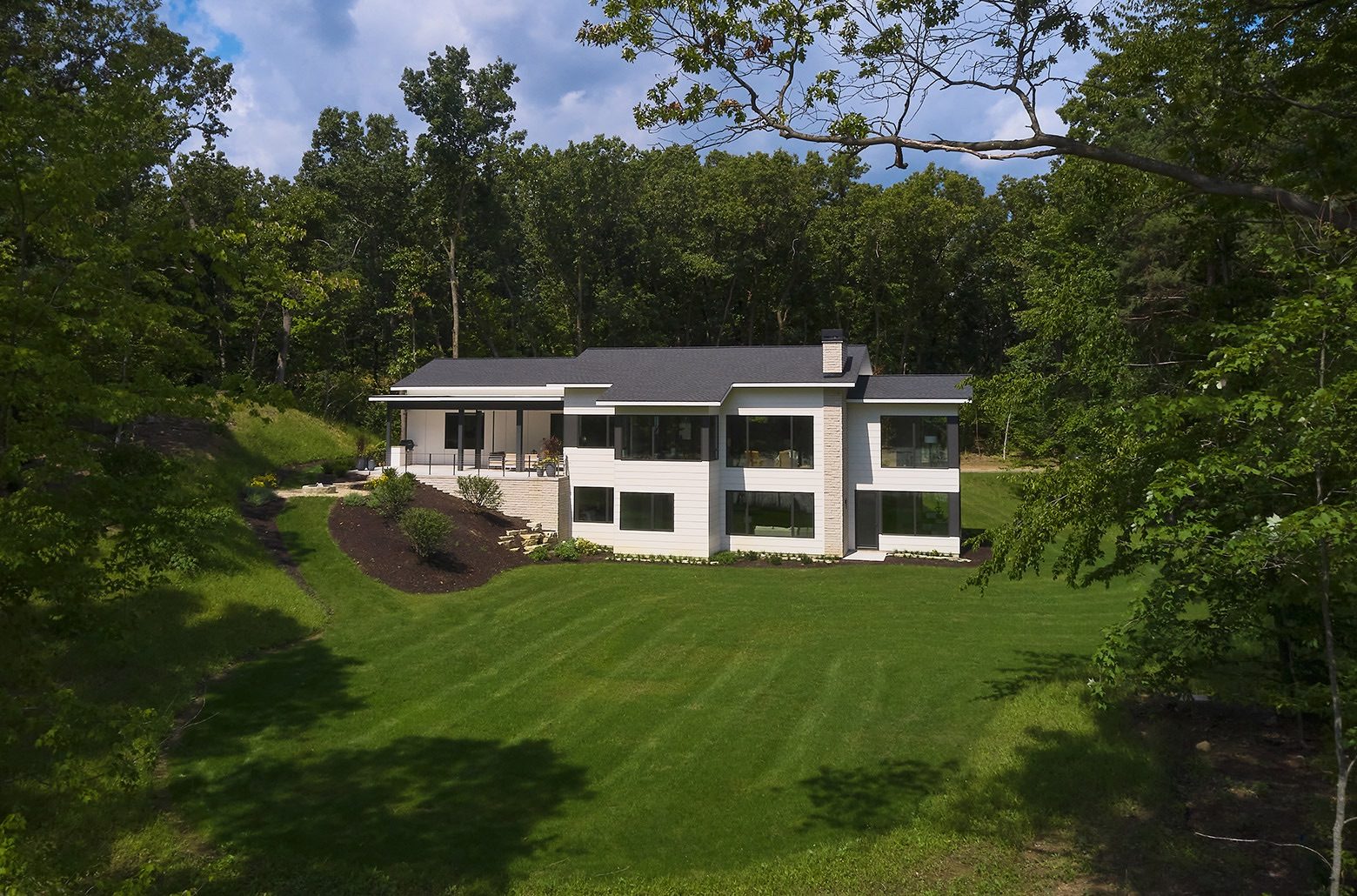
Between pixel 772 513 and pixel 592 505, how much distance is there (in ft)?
20.6

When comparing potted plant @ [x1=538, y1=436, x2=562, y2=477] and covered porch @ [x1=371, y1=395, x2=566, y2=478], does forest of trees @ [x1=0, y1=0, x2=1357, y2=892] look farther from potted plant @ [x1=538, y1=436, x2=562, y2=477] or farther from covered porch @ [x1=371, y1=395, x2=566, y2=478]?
potted plant @ [x1=538, y1=436, x2=562, y2=477]

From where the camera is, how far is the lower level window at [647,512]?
91.9 ft

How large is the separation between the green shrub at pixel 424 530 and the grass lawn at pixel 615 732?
76.1 inches

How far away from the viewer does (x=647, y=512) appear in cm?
2823

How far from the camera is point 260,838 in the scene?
984 cm

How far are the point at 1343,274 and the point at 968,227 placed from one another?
49414 millimetres

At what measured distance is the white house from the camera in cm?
2772

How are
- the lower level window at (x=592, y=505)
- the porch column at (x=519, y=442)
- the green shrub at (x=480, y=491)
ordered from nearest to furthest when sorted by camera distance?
the green shrub at (x=480, y=491) < the lower level window at (x=592, y=505) < the porch column at (x=519, y=442)

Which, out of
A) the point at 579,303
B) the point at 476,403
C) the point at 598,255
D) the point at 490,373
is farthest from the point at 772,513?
the point at 598,255

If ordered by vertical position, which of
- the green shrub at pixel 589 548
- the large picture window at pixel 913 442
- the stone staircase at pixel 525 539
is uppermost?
the large picture window at pixel 913 442

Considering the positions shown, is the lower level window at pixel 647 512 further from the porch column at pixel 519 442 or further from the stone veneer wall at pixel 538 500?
the porch column at pixel 519 442

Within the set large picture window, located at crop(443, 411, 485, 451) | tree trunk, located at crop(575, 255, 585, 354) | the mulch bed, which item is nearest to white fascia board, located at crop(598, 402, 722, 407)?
the mulch bed

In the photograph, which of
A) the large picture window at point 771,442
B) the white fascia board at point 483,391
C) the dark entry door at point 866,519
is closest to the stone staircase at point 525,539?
the white fascia board at point 483,391

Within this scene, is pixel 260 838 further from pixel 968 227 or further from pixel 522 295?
pixel 968 227
